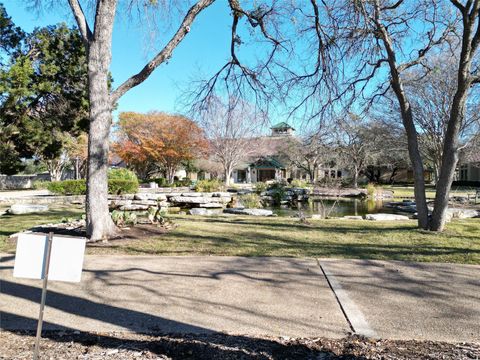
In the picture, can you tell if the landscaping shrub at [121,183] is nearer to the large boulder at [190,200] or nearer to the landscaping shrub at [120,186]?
the landscaping shrub at [120,186]

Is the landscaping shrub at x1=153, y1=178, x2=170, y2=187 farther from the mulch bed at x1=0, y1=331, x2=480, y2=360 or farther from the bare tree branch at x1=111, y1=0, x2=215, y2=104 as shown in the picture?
the mulch bed at x1=0, y1=331, x2=480, y2=360

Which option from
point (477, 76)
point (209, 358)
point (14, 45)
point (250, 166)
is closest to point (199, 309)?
point (209, 358)

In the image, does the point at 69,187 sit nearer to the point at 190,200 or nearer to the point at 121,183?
the point at 121,183

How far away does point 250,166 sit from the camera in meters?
55.8

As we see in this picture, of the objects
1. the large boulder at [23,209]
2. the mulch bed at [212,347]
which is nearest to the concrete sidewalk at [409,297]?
the mulch bed at [212,347]

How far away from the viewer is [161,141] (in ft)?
111

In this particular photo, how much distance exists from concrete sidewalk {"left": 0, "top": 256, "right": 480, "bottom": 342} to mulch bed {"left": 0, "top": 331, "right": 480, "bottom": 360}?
0.48 ft

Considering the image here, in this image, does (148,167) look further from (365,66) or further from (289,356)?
(289,356)

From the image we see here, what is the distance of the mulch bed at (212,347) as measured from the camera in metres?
2.98

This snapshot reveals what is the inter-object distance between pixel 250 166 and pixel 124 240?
48.6 m

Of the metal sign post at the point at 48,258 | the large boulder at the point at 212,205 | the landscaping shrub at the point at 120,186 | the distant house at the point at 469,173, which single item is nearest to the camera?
the metal sign post at the point at 48,258

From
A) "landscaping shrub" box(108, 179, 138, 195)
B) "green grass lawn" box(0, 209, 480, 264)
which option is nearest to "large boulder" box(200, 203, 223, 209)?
"landscaping shrub" box(108, 179, 138, 195)

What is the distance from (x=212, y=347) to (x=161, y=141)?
32.0 metres

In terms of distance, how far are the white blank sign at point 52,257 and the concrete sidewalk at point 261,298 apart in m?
→ 0.97
